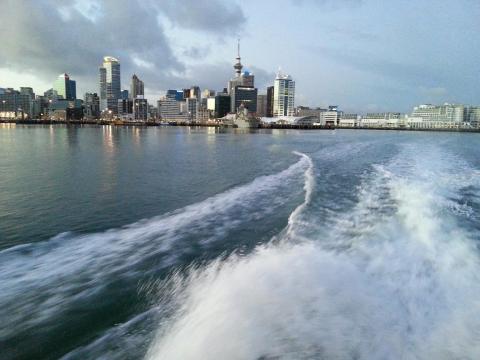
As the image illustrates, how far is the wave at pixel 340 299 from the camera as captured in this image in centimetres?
432

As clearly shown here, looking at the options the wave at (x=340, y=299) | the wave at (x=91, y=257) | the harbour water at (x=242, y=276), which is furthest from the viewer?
the wave at (x=91, y=257)

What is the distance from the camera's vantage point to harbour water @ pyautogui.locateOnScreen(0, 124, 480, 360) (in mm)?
4484

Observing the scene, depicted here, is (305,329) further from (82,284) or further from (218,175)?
(218,175)

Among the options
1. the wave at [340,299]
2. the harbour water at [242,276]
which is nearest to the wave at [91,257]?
the harbour water at [242,276]

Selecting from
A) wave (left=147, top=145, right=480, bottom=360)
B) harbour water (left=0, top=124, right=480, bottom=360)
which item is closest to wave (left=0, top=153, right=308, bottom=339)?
harbour water (left=0, top=124, right=480, bottom=360)

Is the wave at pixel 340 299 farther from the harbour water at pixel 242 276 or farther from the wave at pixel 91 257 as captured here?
the wave at pixel 91 257

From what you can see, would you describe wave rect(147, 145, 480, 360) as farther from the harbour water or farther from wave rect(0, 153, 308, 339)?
wave rect(0, 153, 308, 339)

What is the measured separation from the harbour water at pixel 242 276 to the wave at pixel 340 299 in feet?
0.08

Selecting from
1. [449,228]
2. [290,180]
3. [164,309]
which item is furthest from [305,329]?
[290,180]

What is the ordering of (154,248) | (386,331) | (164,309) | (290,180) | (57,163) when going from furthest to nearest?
(57,163), (290,180), (154,248), (164,309), (386,331)

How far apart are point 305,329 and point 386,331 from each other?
1.09 m

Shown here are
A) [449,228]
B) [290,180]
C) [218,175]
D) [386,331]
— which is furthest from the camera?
[218,175]

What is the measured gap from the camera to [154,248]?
7.89m

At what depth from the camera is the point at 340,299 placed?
17.9 feet
